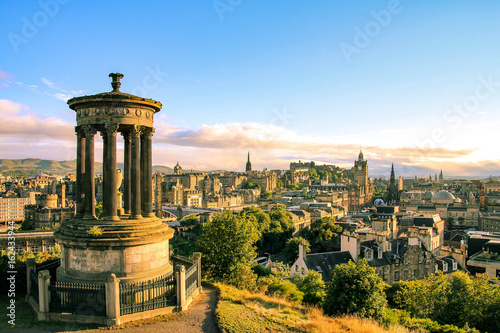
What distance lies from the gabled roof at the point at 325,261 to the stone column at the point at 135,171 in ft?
94.2

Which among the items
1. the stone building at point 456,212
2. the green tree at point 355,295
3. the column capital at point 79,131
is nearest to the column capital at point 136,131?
the column capital at point 79,131

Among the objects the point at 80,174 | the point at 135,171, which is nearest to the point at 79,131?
the point at 80,174

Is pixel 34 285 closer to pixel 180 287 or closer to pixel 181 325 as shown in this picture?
pixel 180 287

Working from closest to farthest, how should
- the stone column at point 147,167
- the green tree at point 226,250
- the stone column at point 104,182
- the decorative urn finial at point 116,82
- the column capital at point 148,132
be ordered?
the stone column at point 104,182, the decorative urn finial at point 116,82, the column capital at point 148,132, the stone column at point 147,167, the green tree at point 226,250

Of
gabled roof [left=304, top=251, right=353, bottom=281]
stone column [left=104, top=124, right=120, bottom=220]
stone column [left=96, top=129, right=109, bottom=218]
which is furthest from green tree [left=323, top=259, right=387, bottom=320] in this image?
gabled roof [left=304, top=251, right=353, bottom=281]

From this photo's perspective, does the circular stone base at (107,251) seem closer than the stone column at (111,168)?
Yes

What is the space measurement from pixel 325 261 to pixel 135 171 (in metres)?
32.0

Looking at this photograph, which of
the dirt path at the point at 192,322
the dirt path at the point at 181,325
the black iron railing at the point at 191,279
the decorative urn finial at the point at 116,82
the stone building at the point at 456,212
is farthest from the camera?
the stone building at the point at 456,212

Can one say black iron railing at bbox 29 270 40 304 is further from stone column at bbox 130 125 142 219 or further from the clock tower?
the clock tower

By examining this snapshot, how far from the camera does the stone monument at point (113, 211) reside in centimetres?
1416

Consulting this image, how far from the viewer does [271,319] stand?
44.8 ft

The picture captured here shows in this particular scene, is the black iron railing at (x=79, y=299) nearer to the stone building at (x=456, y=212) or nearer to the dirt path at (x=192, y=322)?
the dirt path at (x=192, y=322)

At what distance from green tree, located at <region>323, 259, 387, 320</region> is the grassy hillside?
3.91 ft

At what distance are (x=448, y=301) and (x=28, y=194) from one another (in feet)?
448
